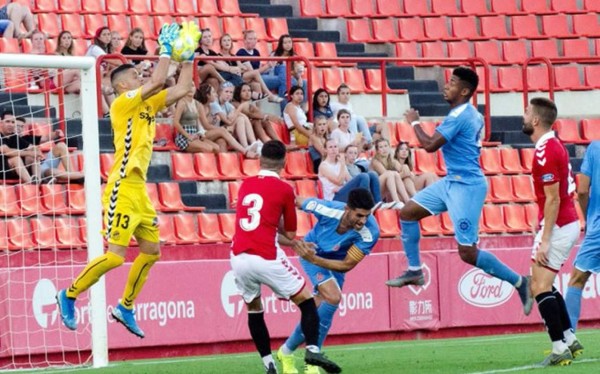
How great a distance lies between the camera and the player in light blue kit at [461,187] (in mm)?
13383

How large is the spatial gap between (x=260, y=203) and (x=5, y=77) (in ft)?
22.6

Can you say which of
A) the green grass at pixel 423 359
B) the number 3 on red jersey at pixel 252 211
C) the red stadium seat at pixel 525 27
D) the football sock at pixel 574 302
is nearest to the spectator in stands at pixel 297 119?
the green grass at pixel 423 359

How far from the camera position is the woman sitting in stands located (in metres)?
19.0

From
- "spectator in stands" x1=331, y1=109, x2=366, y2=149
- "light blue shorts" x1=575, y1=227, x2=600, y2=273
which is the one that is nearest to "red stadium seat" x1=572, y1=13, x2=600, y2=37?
"spectator in stands" x1=331, y1=109, x2=366, y2=149

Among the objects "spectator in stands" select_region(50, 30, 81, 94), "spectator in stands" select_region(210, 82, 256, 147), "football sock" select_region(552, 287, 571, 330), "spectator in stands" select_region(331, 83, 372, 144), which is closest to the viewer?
"football sock" select_region(552, 287, 571, 330)

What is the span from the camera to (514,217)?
20.6m

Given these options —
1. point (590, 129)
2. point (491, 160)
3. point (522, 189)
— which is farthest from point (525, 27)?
point (522, 189)

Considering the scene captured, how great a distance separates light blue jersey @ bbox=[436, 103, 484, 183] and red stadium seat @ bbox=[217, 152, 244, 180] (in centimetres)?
588

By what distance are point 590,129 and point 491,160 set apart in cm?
226

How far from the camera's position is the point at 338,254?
524 inches

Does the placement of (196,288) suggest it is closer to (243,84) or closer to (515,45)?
(243,84)

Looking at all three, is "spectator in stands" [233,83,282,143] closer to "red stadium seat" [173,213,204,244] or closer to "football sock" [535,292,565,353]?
"red stadium seat" [173,213,204,244]

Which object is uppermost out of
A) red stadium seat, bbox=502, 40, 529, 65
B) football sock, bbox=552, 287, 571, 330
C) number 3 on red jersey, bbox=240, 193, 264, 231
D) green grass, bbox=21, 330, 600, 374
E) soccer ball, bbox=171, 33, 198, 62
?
red stadium seat, bbox=502, 40, 529, 65

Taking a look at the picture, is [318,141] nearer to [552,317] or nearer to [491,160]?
[491,160]
